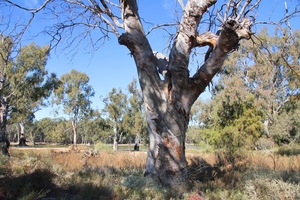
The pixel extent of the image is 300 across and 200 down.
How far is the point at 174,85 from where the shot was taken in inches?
212

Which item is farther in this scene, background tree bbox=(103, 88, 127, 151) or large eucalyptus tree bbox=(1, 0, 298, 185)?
background tree bbox=(103, 88, 127, 151)

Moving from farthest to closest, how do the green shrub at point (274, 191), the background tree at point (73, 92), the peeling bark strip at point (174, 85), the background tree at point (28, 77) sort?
the background tree at point (73, 92), the background tree at point (28, 77), the peeling bark strip at point (174, 85), the green shrub at point (274, 191)

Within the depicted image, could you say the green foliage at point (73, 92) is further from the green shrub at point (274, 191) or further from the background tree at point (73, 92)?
the green shrub at point (274, 191)

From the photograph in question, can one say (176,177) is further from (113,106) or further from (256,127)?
(113,106)

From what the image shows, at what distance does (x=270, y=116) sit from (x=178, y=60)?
31.0 meters

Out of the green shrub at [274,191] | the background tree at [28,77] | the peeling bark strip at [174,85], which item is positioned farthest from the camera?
the background tree at [28,77]

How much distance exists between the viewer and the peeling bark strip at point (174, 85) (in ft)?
16.8

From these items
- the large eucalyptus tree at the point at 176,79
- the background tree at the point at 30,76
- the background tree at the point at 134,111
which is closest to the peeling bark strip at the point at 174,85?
the large eucalyptus tree at the point at 176,79

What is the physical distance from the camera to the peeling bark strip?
5129 mm

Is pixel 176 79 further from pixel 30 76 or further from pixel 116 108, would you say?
pixel 116 108

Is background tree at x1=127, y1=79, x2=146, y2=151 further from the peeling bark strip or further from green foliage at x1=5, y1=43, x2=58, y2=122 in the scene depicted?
the peeling bark strip

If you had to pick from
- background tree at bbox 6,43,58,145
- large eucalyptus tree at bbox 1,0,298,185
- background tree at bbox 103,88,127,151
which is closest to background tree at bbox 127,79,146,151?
background tree at bbox 103,88,127,151

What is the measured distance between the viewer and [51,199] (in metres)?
3.80

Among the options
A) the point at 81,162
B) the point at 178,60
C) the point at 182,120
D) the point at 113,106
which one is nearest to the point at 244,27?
the point at 178,60
